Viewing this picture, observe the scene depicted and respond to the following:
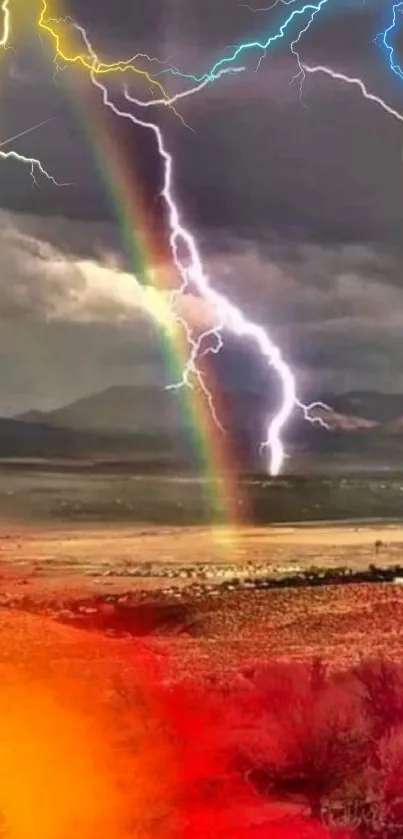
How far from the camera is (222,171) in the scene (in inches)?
73.3

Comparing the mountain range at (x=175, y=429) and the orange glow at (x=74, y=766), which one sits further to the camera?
the mountain range at (x=175, y=429)

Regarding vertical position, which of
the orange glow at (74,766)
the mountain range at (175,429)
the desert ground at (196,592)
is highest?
the mountain range at (175,429)

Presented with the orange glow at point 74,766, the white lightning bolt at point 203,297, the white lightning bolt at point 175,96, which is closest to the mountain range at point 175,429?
the white lightning bolt at point 203,297

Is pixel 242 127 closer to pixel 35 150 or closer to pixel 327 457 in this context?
pixel 35 150

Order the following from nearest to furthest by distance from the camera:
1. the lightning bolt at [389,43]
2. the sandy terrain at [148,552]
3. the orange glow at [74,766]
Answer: the orange glow at [74,766] → the sandy terrain at [148,552] → the lightning bolt at [389,43]

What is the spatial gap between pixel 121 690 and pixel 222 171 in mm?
968

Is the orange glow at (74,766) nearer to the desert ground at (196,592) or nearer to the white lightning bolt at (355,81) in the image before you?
the desert ground at (196,592)

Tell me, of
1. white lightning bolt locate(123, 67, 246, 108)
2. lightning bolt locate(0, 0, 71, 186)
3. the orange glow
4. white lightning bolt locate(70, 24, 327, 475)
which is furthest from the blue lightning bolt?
the orange glow

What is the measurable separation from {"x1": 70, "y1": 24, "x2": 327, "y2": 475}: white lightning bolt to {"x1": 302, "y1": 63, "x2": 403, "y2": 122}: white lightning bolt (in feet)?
1.04

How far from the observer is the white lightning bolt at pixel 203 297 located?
1.85 m

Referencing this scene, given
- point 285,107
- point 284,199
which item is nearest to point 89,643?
point 284,199

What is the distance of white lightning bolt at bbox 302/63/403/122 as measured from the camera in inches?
73.9

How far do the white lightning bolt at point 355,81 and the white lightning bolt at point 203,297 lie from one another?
32 cm

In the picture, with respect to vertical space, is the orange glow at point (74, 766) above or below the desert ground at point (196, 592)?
below
